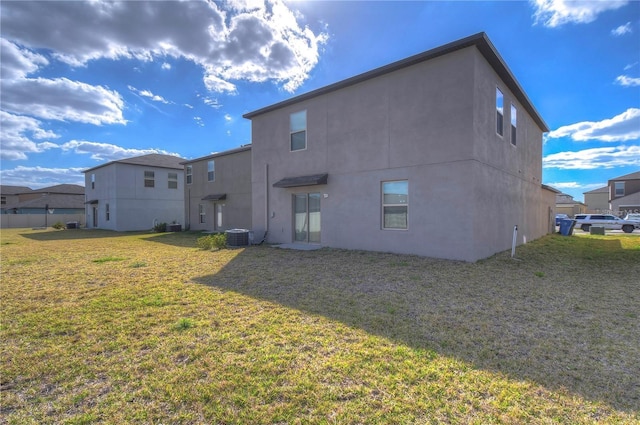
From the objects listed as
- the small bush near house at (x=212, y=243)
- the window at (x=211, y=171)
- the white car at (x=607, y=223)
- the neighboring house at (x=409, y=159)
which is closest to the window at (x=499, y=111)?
the neighboring house at (x=409, y=159)

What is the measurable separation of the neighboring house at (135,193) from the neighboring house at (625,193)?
5146 cm

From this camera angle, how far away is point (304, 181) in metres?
11.4

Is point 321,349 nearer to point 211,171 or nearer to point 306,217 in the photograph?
point 306,217

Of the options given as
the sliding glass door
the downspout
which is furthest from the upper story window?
the sliding glass door

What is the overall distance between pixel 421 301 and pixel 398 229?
4.68m

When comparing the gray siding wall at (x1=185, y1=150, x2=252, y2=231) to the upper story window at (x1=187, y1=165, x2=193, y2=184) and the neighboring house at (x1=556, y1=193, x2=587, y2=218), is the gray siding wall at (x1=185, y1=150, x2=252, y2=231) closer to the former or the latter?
the upper story window at (x1=187, y1=165, x2=193, y2=184)

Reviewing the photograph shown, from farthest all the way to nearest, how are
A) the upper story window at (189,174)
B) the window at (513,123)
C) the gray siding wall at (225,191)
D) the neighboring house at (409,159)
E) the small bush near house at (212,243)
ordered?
the upper story window at (189,174), the gray siding wall at (225,191), the small bush near house at (212,243), the window at (513,123), the neighboring house at (409,159)

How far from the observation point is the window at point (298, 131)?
40.0ft

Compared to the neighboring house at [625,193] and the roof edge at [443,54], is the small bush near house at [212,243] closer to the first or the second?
the roof edge at [443,54]

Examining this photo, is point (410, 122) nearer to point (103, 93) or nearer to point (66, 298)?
point (66, 298)

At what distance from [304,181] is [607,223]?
1048 inches

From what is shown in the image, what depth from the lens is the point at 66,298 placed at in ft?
Answer: 17.6

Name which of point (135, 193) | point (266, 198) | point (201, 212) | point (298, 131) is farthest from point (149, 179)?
point (298, 131)

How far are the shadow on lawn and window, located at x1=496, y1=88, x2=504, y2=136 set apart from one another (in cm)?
445
